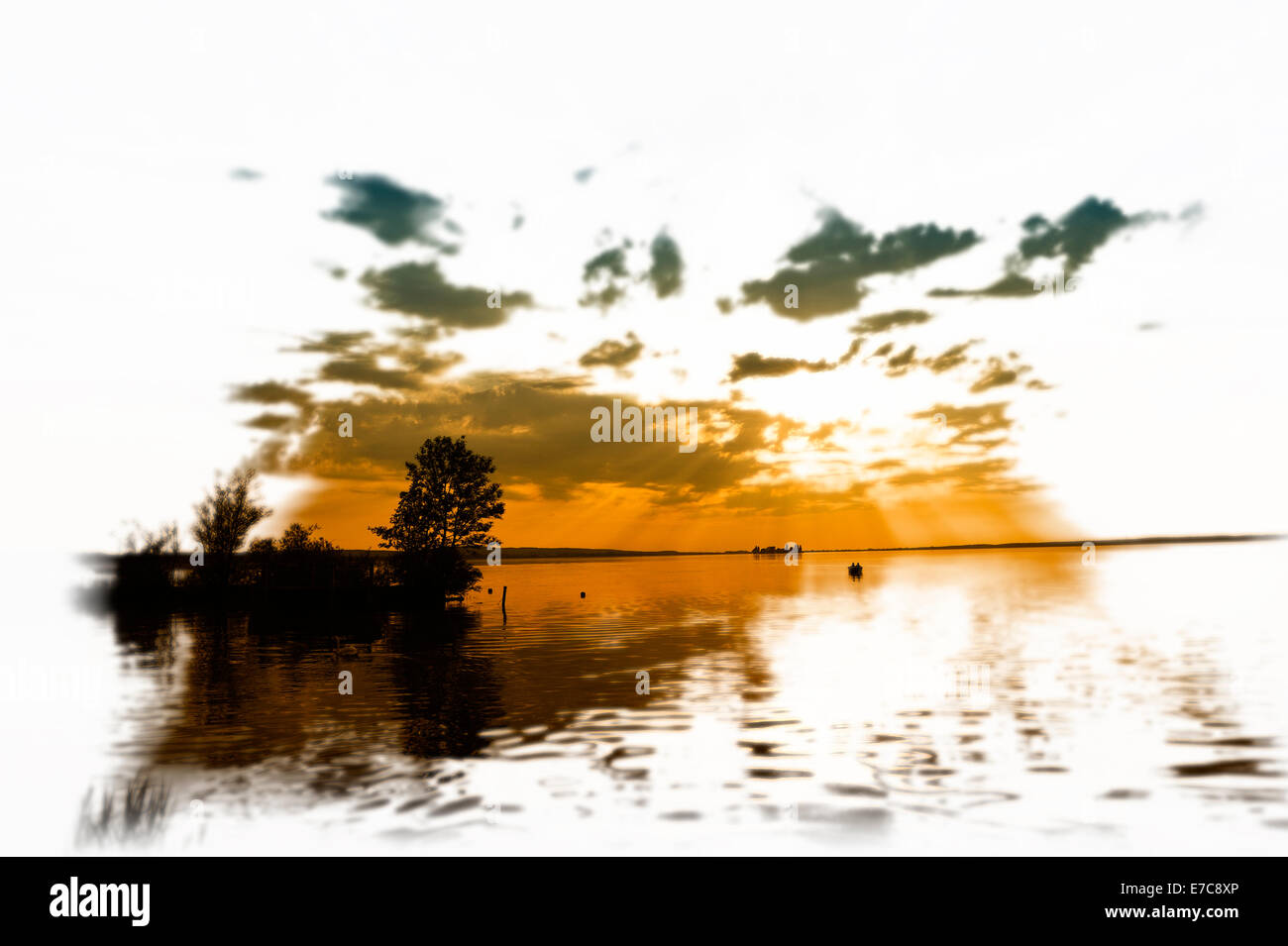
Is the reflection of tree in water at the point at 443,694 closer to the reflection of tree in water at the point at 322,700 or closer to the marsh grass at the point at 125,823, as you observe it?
the reflection of tree in water at the point at 322,700

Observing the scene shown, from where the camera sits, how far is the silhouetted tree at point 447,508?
79.8 meters

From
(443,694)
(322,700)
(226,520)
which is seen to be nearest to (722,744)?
(443,694)

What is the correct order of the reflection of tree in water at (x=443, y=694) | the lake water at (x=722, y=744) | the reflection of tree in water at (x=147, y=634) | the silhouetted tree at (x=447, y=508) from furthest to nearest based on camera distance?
the silhouetted tree at (x=447, y=508)
the reflection of tree in water at (x=147, y=634)
the reflection of tree in water at (x=443, y=694)
the lake water at (x=722, y=744)

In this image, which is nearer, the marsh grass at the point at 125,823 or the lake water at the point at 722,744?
the marsh grass at the point at 125,823

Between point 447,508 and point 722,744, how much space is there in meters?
63.2

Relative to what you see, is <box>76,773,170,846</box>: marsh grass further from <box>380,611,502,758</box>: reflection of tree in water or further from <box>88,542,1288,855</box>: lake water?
<box>380,611,502,758</box>: reflection of tree in water

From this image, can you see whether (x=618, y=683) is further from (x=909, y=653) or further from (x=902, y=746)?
(x=909, y=653)

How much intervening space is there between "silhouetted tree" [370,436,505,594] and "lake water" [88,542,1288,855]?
30454 mm

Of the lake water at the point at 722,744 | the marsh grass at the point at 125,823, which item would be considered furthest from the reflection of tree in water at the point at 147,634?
the marsh grass at the point at 125,823

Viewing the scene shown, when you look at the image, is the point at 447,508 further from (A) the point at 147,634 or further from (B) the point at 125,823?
(B) the point at 125,823

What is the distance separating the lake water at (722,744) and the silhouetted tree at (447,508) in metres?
30.5
